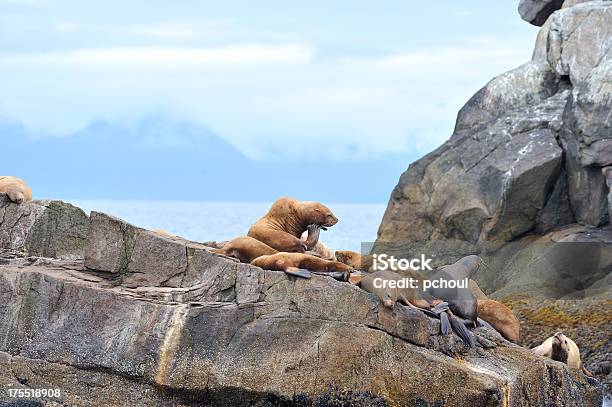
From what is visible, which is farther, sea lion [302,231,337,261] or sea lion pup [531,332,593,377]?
sea lion [302,231,337,261]

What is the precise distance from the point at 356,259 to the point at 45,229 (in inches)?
151

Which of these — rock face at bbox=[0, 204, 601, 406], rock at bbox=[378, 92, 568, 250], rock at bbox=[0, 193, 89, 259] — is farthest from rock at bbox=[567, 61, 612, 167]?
rock at bbox=[0, 193, 89, 259]

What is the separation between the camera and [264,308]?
11328 millimetres

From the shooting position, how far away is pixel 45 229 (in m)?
13.4

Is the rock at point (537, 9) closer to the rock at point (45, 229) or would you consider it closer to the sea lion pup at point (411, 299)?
the sea lion pup at point (411, 299)

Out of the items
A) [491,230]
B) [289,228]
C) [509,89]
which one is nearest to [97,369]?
[289,228]

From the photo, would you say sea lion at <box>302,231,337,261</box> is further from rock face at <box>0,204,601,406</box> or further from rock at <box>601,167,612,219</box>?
rock at <box>601,167,612,219</box>

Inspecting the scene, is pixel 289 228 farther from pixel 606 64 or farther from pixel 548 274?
pixel 606 64

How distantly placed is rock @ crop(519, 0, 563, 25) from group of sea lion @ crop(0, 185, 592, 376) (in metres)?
15.1

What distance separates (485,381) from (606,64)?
41.2 feet

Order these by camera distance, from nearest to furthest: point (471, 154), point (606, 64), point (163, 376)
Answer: point (163, 376) < point (606, 64) < point (471, 154)

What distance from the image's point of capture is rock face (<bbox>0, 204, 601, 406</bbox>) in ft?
35.9

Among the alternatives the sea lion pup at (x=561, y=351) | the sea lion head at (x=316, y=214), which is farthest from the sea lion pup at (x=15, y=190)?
the sea lion pup at (x=561, y=351)

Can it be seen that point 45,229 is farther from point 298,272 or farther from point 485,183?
point 485,183
